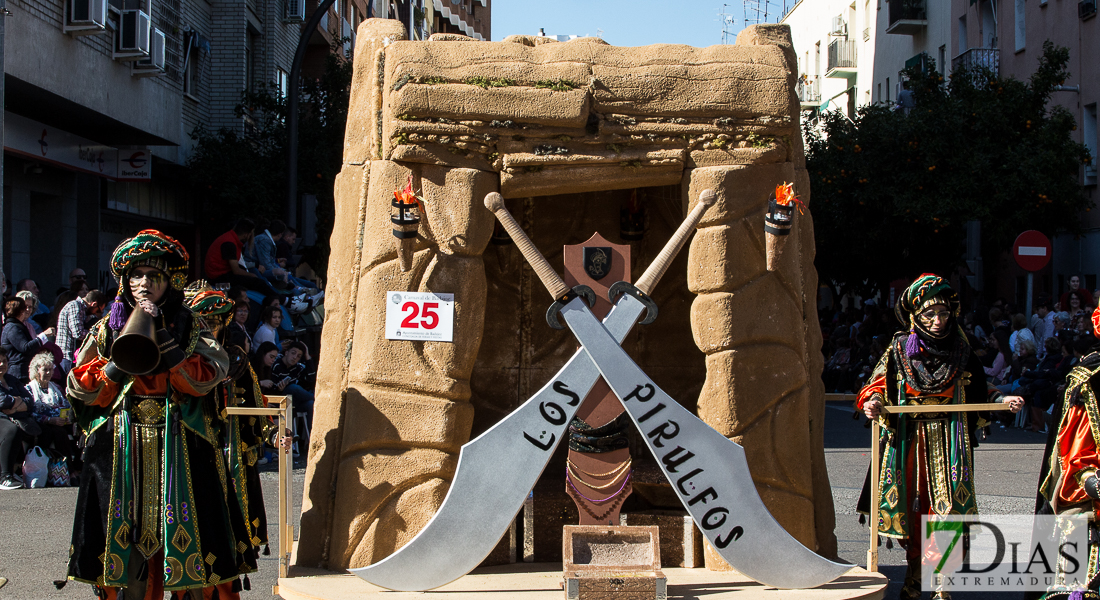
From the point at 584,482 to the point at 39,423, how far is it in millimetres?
5964

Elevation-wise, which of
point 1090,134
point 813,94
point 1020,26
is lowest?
point 1090,134

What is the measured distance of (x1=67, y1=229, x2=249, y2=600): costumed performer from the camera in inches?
198

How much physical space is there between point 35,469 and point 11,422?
0.53 metres

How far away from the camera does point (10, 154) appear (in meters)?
12.8

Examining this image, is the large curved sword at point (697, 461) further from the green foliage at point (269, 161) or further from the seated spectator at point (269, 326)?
the green foliage at point (269, 161)

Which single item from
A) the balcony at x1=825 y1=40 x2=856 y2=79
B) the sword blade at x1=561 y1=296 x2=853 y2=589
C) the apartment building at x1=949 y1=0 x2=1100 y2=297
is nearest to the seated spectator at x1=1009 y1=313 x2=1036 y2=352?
the apartment building at x1=949 y1=0 x2=1100 y2=297

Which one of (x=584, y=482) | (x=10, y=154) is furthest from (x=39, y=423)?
(x=584, y=482)

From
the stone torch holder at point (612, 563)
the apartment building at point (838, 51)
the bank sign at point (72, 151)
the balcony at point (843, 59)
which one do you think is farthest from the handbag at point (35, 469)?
the balcony at point (843, 59)

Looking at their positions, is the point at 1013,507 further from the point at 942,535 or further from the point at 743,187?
the point at 743,187

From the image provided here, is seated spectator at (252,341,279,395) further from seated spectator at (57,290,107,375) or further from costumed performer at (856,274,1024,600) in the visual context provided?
costumed performer at (856,274,1024,600)

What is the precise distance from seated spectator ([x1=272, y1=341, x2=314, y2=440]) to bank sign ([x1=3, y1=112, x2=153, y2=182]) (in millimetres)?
4082

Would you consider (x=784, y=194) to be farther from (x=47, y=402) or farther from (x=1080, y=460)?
(x=47, y=402)

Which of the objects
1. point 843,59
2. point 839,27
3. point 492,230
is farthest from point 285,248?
point 839,27

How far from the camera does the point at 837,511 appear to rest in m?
9.35
